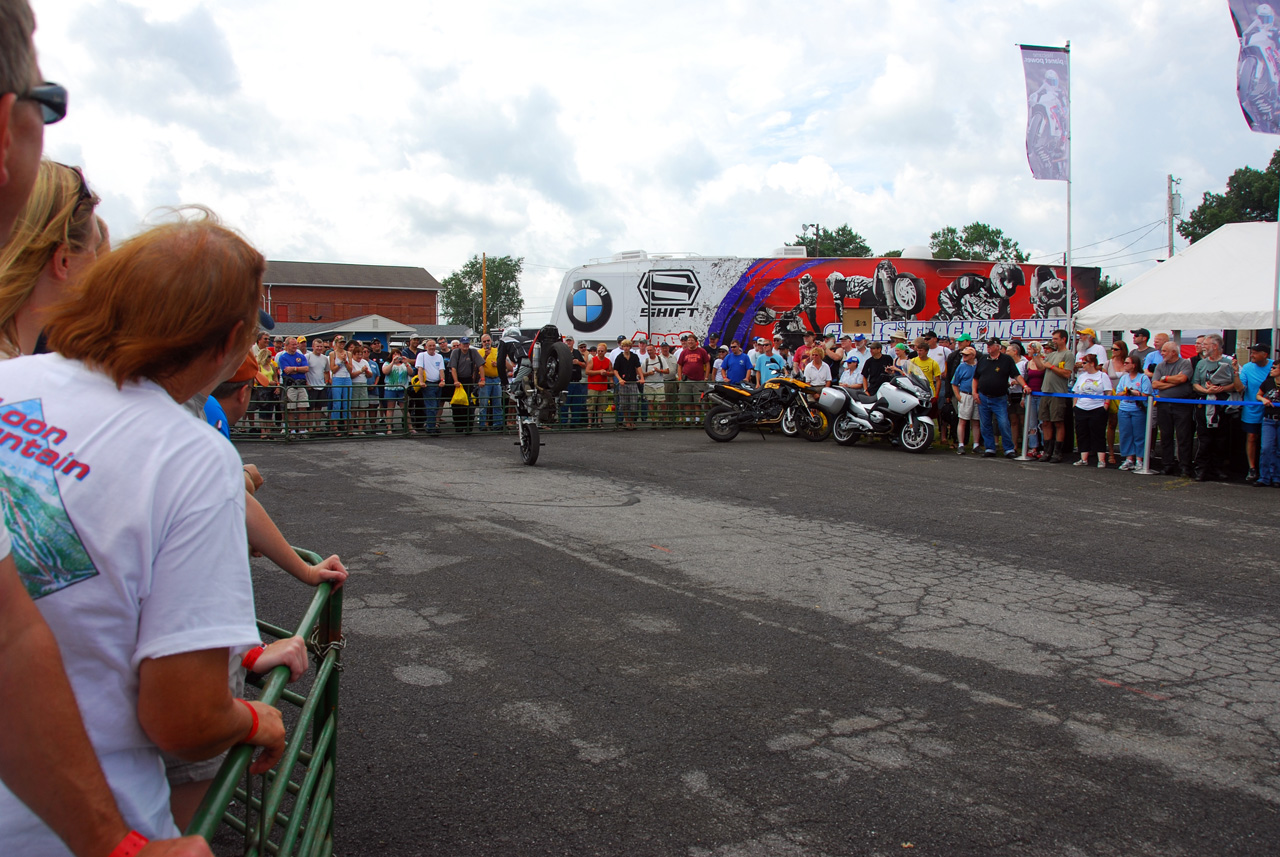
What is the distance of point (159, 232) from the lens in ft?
4.84

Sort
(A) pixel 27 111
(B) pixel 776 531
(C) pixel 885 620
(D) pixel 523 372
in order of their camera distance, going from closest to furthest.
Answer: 1. (A) pixel 27 111
2. (C) pixel 885 620
3. (B) pixel 776 531
4. (D) pixel 523 372

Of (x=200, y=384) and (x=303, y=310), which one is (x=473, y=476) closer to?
(x=200, y=384)

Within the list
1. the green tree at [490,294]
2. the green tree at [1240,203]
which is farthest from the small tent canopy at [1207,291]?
the green tree at [490,294]

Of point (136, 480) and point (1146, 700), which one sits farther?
point (1146, 700)

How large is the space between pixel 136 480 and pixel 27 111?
0.49m

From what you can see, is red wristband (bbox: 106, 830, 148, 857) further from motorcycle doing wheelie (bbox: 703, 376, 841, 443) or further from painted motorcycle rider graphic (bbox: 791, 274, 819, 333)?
painted motorcycle rider graphic (bbox: 791, 274, 819, 333)

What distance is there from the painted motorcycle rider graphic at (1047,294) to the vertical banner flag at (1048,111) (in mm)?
6921

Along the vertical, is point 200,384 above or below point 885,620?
above

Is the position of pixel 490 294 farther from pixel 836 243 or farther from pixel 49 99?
pixel 49 99

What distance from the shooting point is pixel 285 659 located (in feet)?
5.98

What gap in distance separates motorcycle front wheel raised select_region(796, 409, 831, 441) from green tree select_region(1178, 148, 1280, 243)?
64207mm

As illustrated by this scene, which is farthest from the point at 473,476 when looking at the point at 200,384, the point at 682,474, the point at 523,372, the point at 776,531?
the point at 200,384

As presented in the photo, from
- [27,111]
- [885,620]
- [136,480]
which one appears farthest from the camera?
[885,620]

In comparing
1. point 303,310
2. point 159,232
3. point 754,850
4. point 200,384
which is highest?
point 303,310
